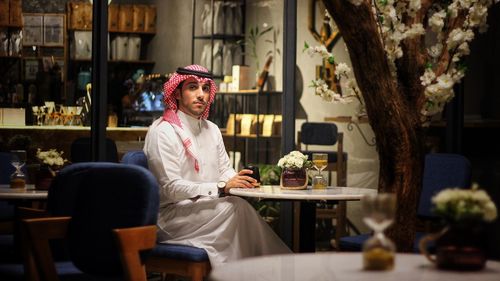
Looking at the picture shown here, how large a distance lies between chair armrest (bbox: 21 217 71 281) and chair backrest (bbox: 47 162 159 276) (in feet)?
0.24

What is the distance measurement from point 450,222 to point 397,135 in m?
1.06

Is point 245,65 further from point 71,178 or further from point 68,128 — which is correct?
point 71,178

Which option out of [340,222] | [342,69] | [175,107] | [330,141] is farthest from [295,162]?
[340,222]

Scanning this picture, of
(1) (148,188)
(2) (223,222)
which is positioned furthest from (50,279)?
(2) (223,222)

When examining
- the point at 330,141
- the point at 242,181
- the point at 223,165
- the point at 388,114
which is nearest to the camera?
the point at 388,114

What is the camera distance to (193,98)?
235 inches

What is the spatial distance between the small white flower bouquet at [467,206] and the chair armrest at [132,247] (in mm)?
1477

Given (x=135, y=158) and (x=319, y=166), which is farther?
(x=319, y=166)

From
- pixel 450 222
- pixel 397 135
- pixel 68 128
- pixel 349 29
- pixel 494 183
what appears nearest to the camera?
pixel 450 222

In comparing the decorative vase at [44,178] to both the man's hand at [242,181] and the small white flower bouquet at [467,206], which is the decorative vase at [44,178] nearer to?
the man's hand at [242,181]

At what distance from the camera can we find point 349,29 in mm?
3781

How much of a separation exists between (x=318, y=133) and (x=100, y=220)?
394 centimetres

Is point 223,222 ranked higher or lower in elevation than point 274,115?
lower

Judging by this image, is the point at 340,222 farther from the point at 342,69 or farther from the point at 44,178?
the point at 342,69
